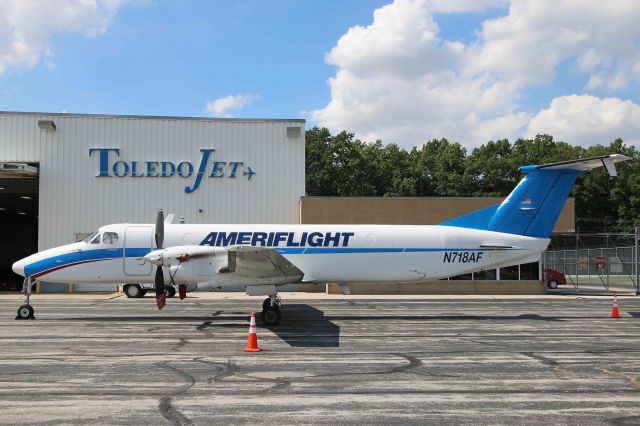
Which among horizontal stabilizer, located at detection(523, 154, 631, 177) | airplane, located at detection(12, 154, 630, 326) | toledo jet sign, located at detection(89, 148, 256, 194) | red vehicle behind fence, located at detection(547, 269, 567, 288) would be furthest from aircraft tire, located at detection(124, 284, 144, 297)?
red vehicle behind fence, located at detection(547, 269, 567, 288)

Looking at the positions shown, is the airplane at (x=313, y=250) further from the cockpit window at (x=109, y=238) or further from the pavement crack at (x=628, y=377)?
the pavement crack at (x=628, y=377)

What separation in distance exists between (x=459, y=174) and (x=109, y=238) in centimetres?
6509

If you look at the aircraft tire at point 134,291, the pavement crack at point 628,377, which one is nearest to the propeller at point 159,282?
the pavement crack at point 628,377

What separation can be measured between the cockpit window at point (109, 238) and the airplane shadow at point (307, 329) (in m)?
5.39

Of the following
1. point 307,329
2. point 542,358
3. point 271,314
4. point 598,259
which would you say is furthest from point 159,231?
point 598,259

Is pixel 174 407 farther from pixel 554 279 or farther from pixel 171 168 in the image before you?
pixel 554 279

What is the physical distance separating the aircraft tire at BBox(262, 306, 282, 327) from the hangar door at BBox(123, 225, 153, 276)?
4257 millimetres

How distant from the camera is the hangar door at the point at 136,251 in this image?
722 inches

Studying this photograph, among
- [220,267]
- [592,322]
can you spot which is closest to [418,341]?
[220,267]

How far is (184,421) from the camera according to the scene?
7.31 metres

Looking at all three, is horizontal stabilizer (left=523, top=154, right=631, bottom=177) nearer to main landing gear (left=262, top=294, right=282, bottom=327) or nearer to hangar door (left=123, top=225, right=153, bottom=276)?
main landing gear (left=262, top=294, right=282, bottom=327)

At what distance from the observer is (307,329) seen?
16328 millimetres

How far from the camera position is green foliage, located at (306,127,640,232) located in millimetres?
76188

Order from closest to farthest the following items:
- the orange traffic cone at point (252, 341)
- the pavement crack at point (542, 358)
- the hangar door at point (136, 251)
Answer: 1. the pavement crack at point (542, 358)
2. the orange traffic cone at point (252, 341)
3. the hangar door at point (136, 251)
